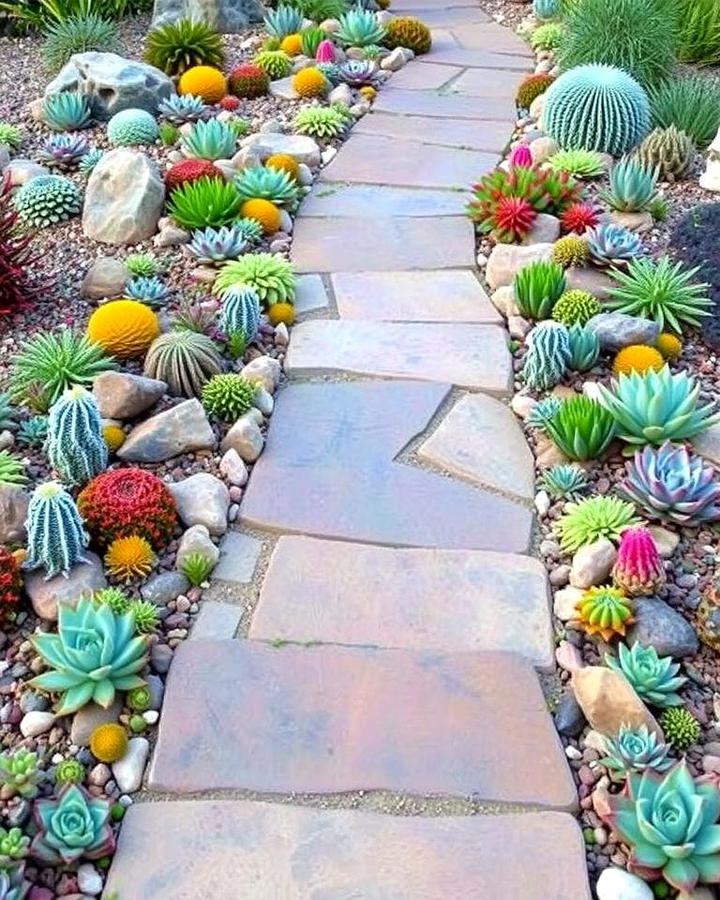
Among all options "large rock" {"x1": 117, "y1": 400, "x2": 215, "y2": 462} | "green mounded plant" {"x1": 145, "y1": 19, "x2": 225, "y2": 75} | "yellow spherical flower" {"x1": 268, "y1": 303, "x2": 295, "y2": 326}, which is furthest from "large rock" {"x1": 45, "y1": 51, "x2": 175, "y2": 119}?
"large rock" {"x1": 117, "y1": 400, "x2": 215, "y2": 462}

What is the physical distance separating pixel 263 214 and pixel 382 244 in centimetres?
49

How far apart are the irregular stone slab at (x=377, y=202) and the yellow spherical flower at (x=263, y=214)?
0.23m

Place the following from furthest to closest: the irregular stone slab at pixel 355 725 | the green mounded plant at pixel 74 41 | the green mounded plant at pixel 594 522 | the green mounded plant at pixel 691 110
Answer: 1. the green mounded plant at pixel 74 41
2. the green mounded plant at pixel 691 110
3. the green mounded plant at pixel 594 522
4. the irregular stone slab at pixel 355 725

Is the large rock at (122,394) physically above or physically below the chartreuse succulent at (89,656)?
below

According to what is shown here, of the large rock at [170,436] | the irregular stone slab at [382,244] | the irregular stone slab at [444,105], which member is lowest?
the irregular stone slab at [444,105]

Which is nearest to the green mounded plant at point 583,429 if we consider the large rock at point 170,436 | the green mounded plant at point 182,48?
the large rock at point 170,436

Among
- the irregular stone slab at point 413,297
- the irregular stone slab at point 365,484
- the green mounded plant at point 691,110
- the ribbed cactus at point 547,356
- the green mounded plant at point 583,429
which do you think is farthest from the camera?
the green mounded plant at point 691,110

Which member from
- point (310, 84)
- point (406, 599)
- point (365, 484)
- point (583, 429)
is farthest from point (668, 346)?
point (310, 84)

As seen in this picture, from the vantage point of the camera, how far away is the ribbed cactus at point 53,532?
2.57 metres

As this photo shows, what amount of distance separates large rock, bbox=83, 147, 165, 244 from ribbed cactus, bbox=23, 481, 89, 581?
193cm

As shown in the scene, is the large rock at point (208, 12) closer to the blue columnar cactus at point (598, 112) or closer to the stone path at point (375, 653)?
the blue columnar cactus at point (598, 112)


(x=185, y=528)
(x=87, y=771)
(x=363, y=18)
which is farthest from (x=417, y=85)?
(x=87, y=771)

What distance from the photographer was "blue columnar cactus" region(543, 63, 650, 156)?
4.85m

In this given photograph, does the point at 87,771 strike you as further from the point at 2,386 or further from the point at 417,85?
the point at 417,85
